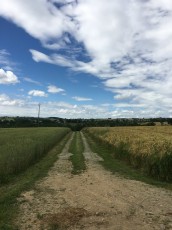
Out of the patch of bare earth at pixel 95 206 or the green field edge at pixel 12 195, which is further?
the green field edge at pixel 12 195

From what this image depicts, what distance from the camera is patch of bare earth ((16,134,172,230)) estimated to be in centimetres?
968

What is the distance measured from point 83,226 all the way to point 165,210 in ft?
10.2

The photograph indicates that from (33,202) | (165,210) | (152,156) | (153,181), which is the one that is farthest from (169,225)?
(152,156)

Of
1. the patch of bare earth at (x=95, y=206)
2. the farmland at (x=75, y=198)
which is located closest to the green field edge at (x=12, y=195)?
the farmland at (x=75, y=198)

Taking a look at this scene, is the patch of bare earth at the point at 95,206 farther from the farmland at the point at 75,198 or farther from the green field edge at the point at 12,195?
the green field edge at the point at 12,195

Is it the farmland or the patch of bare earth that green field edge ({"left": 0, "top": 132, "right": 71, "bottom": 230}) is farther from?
the patch of bare earth

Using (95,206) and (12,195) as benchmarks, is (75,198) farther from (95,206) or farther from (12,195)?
(12,195)

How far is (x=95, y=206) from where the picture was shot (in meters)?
11.6

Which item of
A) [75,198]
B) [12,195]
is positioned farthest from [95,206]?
[12,195]

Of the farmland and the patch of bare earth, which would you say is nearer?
the patch of bare earth

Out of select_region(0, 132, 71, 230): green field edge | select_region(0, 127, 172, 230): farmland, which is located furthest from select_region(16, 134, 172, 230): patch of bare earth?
Answer: select_region(0, 132, 71, 230): green field edge

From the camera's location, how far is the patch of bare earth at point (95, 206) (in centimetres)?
968

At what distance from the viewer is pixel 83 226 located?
9484mm

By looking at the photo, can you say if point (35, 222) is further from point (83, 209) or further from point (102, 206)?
point (102, 206)
